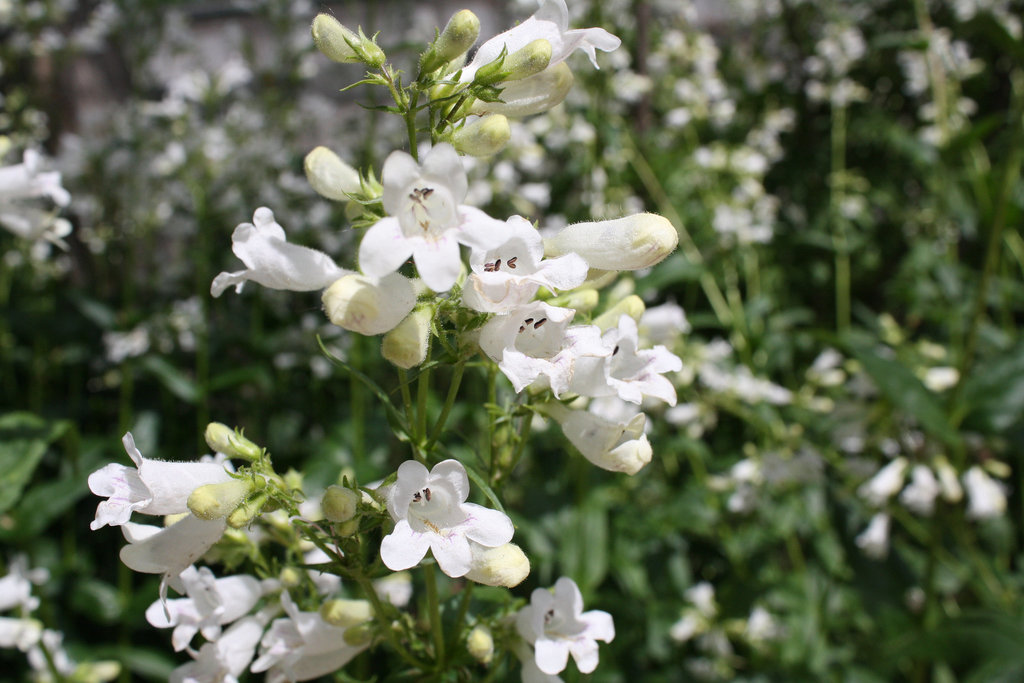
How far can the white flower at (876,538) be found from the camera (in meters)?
2.87

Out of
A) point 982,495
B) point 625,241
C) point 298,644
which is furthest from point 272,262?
point 982,495

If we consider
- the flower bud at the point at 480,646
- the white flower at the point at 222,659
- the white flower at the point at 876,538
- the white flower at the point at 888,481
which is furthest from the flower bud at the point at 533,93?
the white flower at the point at 876,538

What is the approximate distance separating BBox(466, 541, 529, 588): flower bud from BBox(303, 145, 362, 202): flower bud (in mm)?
579

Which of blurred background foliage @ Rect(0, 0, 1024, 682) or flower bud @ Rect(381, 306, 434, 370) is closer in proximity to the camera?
flower bud @ Rect(381, 306, 434, 370)

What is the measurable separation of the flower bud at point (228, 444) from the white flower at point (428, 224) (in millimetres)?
408

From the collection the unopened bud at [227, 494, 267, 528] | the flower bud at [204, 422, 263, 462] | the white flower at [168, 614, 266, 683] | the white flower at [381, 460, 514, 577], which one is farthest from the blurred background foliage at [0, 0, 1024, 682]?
the white flower at [381, 460, 514, 577]

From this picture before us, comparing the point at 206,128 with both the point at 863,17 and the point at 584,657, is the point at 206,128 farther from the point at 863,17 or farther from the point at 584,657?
the point at 863,17

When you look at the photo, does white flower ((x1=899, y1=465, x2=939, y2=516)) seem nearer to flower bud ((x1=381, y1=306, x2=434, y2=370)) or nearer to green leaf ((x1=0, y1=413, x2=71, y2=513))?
flower bud ((x1=381, y1=306, x2=434, y2=370))

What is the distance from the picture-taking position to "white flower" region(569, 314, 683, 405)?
1.10 m

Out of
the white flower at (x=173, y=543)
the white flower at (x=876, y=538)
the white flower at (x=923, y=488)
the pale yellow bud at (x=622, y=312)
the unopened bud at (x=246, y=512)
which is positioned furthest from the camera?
the white flower at (x=876, y=538)

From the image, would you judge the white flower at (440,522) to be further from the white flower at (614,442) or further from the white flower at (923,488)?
the white flower at (923,488)

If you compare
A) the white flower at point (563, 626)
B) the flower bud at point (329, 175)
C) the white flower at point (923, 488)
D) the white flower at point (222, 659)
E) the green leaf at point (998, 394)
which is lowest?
the white flower at point (923, 488)

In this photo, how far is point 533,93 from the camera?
48.8 inches

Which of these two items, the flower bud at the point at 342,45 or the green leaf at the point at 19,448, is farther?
the green leaf at the point at 19,448
